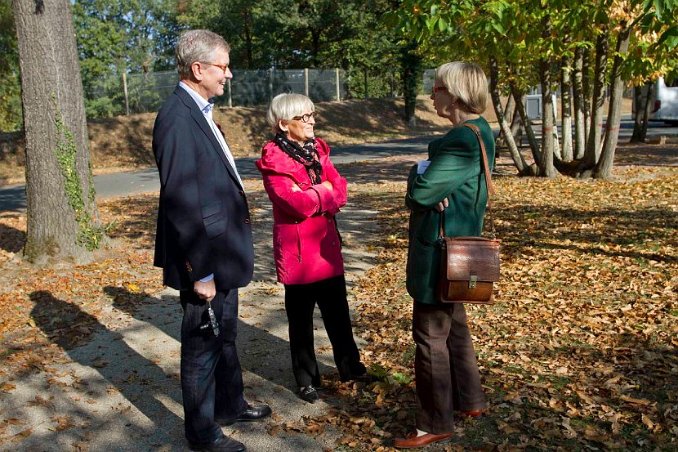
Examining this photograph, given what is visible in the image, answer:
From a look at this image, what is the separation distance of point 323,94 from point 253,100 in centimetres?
524

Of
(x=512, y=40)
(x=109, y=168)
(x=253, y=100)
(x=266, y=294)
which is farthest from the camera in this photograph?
(x=253, y=100)

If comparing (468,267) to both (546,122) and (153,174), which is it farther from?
(153,174)

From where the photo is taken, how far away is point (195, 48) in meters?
3.19

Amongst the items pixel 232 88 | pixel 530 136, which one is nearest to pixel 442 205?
pixel 530 136

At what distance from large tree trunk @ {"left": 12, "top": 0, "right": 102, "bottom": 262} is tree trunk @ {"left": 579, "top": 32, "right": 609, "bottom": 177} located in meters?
9.22

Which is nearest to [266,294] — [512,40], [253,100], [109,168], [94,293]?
[94,293]

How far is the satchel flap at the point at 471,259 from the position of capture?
317cm

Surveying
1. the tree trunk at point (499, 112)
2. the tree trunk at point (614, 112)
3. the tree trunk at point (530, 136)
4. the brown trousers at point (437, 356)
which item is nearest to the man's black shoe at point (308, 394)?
the brown trousers at point (437, 356)

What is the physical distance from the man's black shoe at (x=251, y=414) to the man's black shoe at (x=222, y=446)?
1.00ft

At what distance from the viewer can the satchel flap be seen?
3.17m

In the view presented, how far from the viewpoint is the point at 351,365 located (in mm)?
4270

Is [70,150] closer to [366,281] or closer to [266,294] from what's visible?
[266,294]

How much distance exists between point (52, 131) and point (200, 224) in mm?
5033

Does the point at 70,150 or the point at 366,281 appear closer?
the point at 366,281
